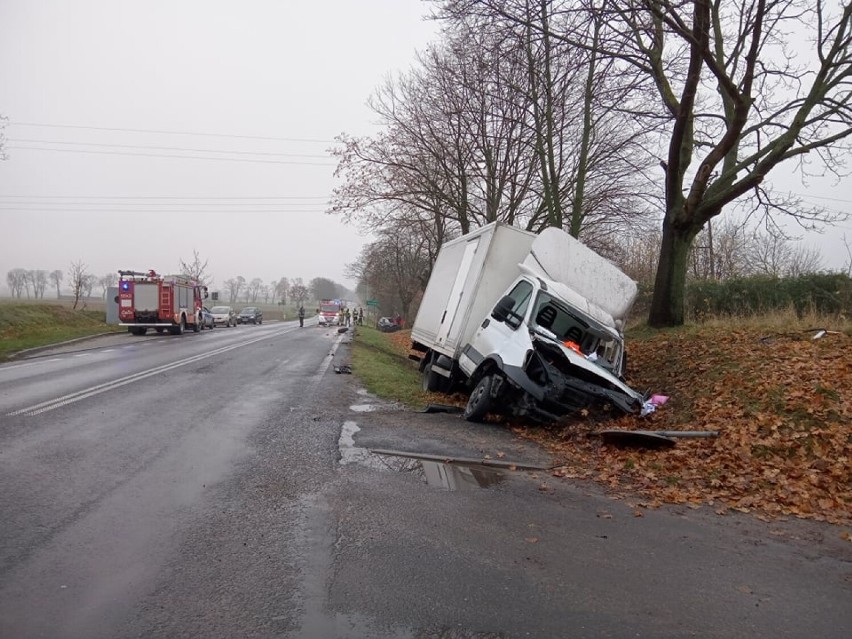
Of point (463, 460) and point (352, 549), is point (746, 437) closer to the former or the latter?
point (463, 460)

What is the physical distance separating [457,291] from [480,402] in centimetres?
315

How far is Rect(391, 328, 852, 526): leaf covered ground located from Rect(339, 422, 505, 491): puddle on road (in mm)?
894

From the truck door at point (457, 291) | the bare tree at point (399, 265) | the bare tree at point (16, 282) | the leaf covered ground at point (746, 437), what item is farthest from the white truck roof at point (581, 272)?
the bare tree at point (16, 282)

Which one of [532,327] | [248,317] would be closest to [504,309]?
[532,327]

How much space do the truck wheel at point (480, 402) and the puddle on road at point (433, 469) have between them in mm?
2246

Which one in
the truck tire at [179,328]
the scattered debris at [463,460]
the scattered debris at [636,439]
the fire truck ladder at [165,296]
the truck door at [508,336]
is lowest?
the scattered debris at [463,460]

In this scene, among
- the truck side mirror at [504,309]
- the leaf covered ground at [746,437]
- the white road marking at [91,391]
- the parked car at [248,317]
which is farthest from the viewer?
the parked car at [248,317]

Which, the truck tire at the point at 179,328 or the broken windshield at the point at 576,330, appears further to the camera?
the truck tire at the point at 179,328

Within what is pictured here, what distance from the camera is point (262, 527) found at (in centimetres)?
445

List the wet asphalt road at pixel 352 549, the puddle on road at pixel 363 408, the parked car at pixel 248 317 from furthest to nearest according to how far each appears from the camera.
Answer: the parked car at pixel 248 317
the puddle on road at pixel 363 408
the wet asphalt road at pixel 352 549

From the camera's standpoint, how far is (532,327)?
8.52 meters

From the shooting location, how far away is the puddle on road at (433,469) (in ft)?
19.3

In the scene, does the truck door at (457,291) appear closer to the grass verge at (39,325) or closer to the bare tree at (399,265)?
the grass verge at (39,325)

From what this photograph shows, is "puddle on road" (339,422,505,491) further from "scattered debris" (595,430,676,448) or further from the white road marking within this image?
the white road marking
